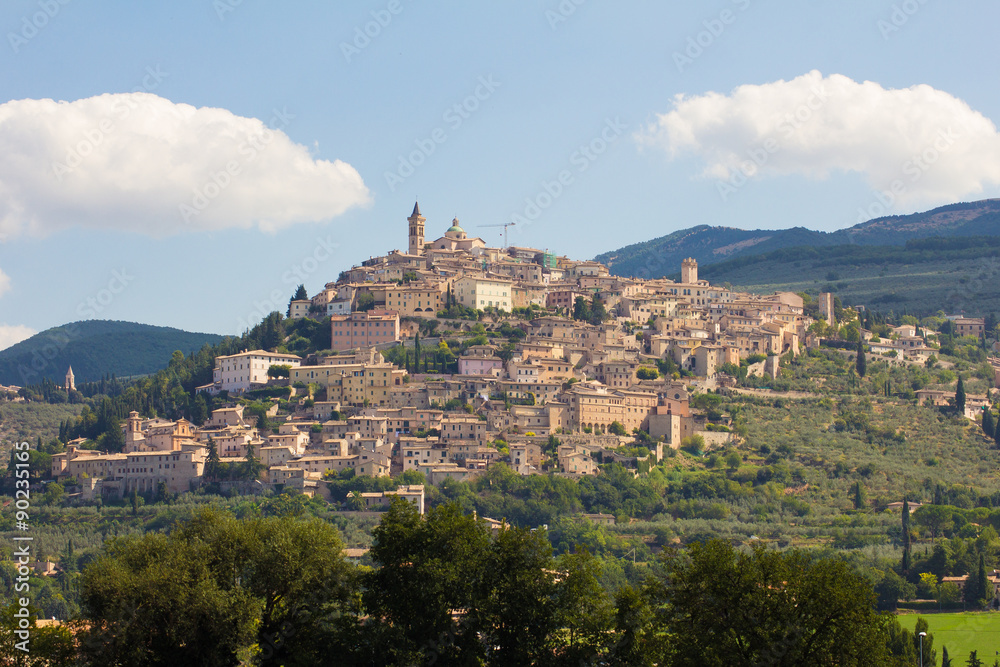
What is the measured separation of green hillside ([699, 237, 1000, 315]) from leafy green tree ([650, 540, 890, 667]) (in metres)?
111

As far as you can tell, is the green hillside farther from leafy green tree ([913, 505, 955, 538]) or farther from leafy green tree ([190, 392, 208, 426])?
leafy green tree ([190, 392, 208, 426])

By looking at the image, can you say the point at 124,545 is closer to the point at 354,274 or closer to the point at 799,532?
the point at 799,532

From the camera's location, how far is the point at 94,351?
168375 mm

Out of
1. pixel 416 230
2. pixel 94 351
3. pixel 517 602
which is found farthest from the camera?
pixel 94 351

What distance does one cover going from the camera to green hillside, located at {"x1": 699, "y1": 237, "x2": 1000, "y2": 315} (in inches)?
5615

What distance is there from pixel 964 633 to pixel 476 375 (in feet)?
123

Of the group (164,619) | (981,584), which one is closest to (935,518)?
(981,584)

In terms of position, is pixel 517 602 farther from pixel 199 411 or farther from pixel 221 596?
pixel 199 411

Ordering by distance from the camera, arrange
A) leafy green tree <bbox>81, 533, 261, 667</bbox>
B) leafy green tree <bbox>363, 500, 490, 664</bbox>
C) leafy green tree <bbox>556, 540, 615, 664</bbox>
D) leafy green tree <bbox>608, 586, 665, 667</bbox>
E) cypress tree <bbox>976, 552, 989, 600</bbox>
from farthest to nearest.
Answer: cypress tree <bbox>976, 552, 989, 600</bbox> → leafy green tree <bbox>363, 500, 490, 664</bbox> → leafy green tree <bbox>556, 540, 615, 664</bbox> → leafy green tree <bbox>81, 533, 261, 667</bbox> → leafy green tree <bbox>608, 586, 665, 667</bbox>

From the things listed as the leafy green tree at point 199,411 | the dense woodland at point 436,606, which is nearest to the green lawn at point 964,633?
the dense woodland at point 436,606

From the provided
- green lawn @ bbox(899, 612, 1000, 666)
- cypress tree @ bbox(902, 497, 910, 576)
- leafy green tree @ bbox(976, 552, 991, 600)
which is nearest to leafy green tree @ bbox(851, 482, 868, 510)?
cypress tree @ bbox(902, 497, 910, 576)

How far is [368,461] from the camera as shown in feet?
243

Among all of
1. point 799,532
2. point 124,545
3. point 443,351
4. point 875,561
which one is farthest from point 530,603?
point 443,351

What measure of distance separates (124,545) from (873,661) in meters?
19.1
